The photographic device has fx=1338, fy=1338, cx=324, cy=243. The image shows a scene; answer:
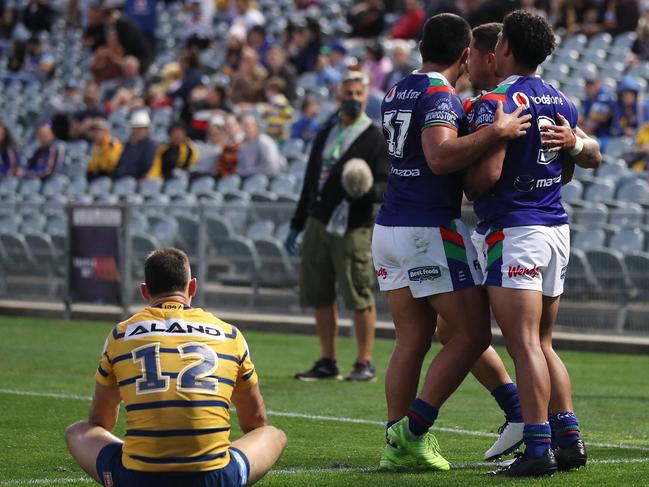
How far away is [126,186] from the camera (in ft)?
63.3

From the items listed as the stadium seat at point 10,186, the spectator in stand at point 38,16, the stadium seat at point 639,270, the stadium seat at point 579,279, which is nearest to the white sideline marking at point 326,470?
the stadium seat at point 639,270

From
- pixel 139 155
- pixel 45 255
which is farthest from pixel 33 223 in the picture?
pixel 139 155

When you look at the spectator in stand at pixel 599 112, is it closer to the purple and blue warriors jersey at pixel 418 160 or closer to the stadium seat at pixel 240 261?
the stadium seat at pixel 240 261

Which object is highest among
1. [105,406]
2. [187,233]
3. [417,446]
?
[105,406]

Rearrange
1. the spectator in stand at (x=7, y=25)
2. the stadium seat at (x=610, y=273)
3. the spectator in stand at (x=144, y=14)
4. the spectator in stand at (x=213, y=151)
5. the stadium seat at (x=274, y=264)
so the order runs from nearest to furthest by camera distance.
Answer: the stadium seat at (x=610, y=273)
the stadium seat at (x=274, y=264)
the spectator in stand at (x=213, y=151)
the spectator in stand at (x=144, y=14)
the spectator in stand at (x=7, y=25)

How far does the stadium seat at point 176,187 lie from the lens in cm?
1848

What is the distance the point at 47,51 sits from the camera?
1189 inches

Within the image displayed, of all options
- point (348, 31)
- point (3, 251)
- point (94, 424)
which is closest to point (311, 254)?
point (94, 424)

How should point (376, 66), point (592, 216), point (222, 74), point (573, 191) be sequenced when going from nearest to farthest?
point (592, 216) < point (573, 191) < point (376, 66) < point (222, 74)

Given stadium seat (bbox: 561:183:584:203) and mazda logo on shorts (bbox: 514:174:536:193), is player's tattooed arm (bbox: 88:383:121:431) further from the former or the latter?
stadium seat (bbox: 561:183:584:203)

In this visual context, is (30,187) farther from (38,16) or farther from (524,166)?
(524,166)

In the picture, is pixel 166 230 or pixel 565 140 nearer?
pixel 565 140

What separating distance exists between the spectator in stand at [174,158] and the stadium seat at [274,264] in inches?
177

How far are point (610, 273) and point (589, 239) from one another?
0.41 meters
